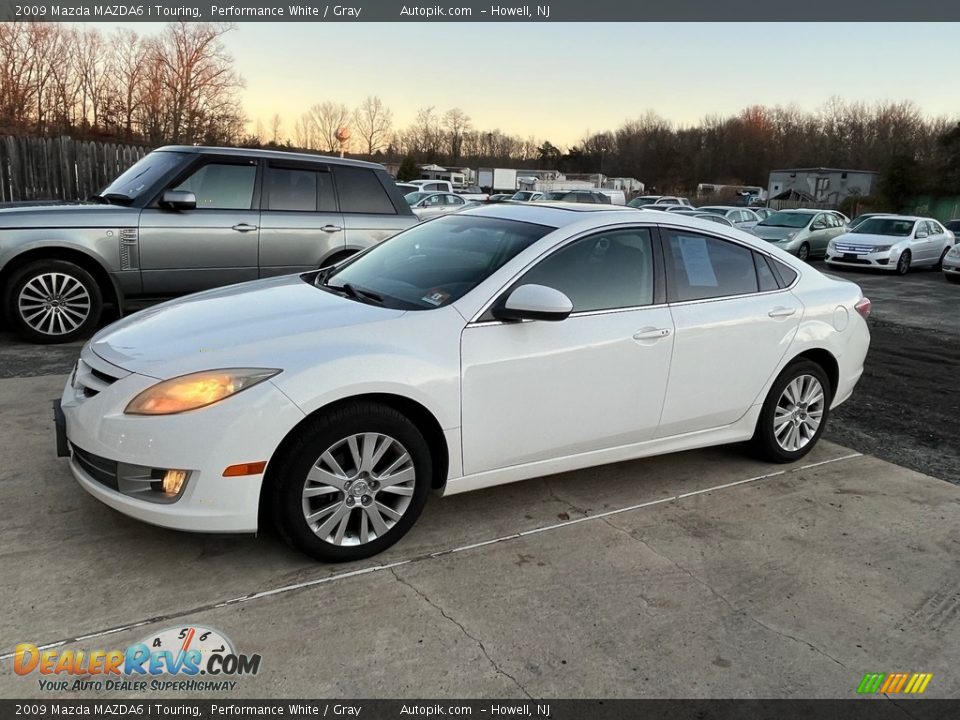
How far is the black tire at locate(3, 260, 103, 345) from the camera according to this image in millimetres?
6609

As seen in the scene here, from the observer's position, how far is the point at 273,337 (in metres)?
3.16

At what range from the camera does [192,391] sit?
2.94 metres

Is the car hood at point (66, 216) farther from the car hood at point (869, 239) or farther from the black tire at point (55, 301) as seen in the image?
the car hood at point (869, 239)

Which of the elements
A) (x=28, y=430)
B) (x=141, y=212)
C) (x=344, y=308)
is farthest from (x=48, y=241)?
(x=344, y=308)

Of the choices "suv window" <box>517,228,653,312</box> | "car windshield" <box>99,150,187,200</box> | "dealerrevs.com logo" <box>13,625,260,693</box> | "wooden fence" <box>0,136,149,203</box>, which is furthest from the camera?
"wooden fence" <box>0,136,149,203</box>

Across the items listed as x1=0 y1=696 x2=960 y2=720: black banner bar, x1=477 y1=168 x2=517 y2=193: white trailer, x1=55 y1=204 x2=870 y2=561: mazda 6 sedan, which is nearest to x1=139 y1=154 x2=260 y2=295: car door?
x1=55 y1=204 x2=870 y2=561: mazda 6 sedan

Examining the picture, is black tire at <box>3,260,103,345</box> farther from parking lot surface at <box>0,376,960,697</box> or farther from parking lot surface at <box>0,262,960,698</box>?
parking lot surface at <box>0,376,960,697</box>

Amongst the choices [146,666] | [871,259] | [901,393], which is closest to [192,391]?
[146,666]

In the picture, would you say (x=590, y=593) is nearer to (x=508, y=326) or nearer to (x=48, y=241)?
(x=508, y=326)

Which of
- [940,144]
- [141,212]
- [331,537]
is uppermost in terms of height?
[940,144]

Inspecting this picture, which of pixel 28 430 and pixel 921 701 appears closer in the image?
pixel 921 701

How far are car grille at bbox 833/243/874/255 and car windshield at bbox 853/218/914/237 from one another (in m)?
0.87

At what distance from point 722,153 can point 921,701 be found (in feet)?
341

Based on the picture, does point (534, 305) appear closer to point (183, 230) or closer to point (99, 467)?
point (99, 467)
